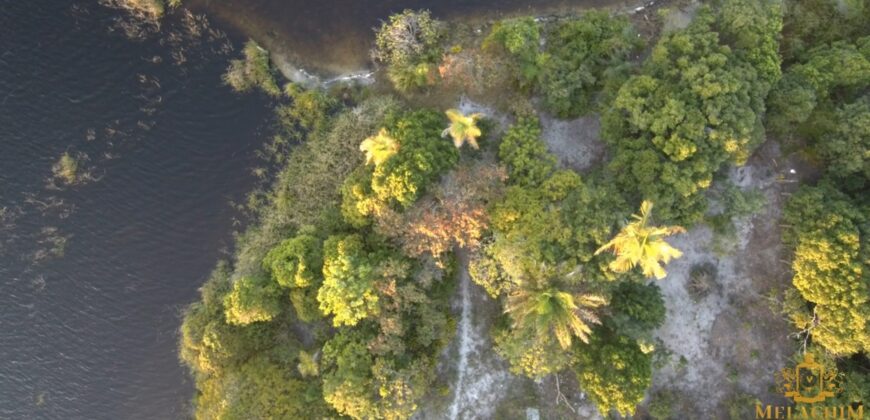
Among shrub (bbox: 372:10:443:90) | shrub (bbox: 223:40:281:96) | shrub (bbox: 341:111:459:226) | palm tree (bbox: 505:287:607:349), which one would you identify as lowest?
palm tree (bbox: 505:287:607:349)

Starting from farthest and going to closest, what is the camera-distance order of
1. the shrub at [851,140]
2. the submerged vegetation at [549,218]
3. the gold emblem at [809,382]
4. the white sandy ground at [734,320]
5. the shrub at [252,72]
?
the shrub at [252,72] → the white sandy ground at [734,320] → the gold emblem at [809,382] → the shrub at [851,140] → the submerged vegetation at [549,218]

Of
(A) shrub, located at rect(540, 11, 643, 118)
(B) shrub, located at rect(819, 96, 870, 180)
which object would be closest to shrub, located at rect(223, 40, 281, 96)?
(A) shrub, located at rect(540, 11, 643, 118)

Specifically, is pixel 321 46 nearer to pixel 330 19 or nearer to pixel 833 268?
pixel 330 19

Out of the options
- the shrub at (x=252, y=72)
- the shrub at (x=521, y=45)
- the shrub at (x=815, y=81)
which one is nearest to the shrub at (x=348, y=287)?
the shrub at (x=252, y=72)

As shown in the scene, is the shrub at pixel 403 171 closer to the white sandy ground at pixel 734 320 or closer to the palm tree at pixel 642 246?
the palm tree at pixel 642 246

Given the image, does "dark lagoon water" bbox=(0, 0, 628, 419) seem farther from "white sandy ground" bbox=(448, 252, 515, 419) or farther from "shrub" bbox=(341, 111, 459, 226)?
"white sandy ground" bbox=(448, 252, 515, 419)

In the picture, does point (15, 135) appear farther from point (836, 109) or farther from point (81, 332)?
point (836, 109)
